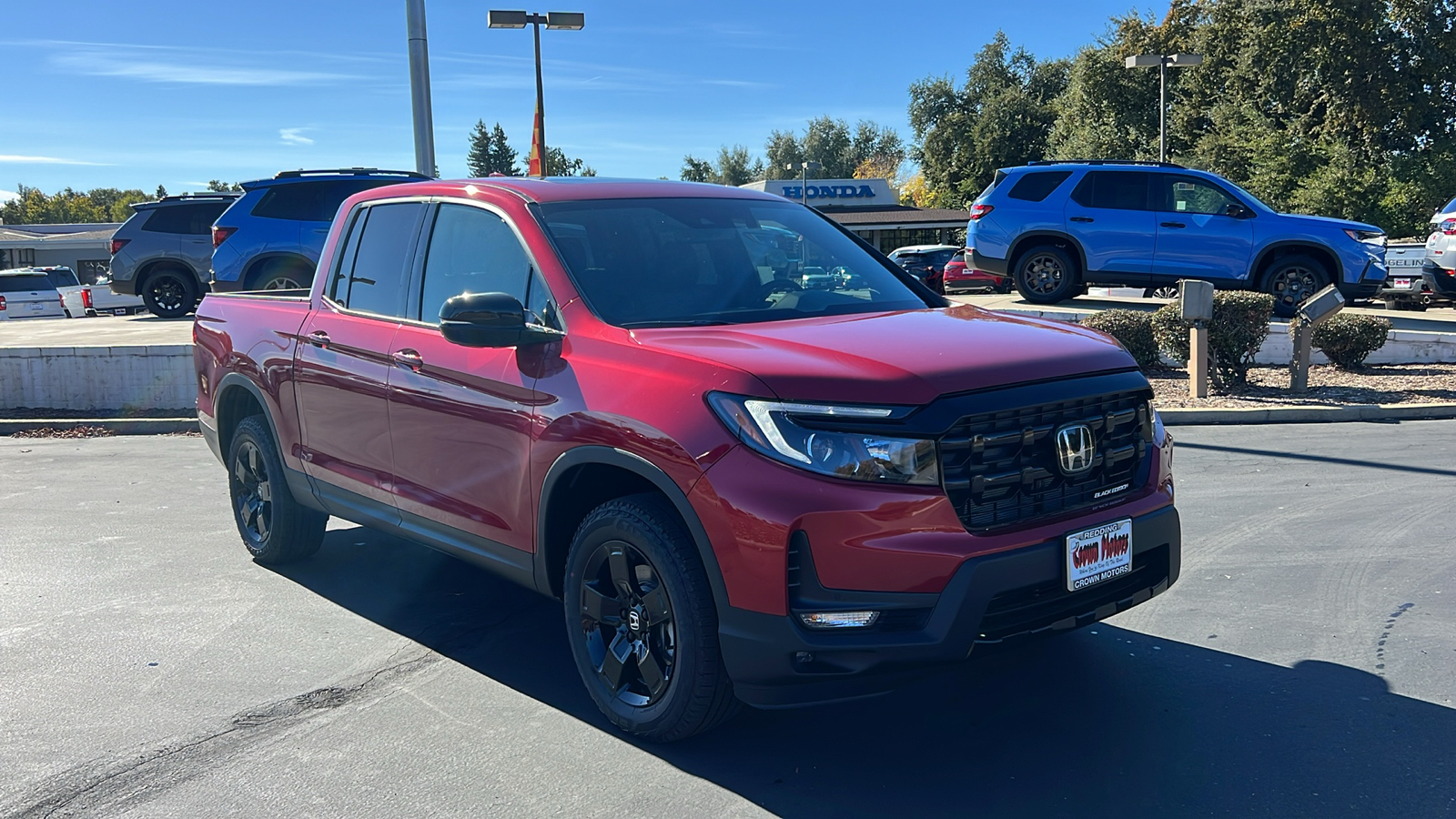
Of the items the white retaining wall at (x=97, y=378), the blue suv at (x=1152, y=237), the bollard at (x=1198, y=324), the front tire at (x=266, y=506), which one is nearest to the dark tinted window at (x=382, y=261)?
the front tire at (x=266, y=506)

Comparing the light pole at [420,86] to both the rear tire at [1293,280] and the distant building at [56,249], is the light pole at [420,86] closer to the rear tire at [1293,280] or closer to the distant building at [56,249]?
the rear tire at [1293,280]

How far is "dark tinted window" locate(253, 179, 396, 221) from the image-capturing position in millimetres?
13922

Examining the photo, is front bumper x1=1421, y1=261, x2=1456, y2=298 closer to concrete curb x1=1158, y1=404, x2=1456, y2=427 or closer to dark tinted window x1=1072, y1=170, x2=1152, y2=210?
dark tinted window x1=1072, y1=170, x2=1152, y2=210

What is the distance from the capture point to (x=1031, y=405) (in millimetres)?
3441

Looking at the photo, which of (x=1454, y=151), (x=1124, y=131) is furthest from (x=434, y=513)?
(x=1124, y=131)

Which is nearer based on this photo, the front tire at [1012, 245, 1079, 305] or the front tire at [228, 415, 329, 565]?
the front tire at [228, 415, 329, 565]

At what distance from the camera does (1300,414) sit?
10422 millimetres

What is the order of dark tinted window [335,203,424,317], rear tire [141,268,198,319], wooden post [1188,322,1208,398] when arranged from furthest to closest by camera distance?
rear tire [141,268,198,319] < wooden post [1188,322,1208,398] < dark tinted window [335,203,424,317]

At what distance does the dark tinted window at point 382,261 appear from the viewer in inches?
196

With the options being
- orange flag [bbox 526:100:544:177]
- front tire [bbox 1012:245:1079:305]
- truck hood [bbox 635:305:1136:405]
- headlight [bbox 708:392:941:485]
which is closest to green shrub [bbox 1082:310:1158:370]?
front tire [bbox 1012:245:1079:305]

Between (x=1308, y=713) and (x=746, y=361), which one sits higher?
(x=746, y=361)

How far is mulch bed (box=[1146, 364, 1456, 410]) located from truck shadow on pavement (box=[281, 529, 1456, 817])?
6.36 meters

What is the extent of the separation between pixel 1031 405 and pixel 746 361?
34.1 inches

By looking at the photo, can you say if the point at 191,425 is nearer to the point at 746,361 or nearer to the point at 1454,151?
the point at 746,361
